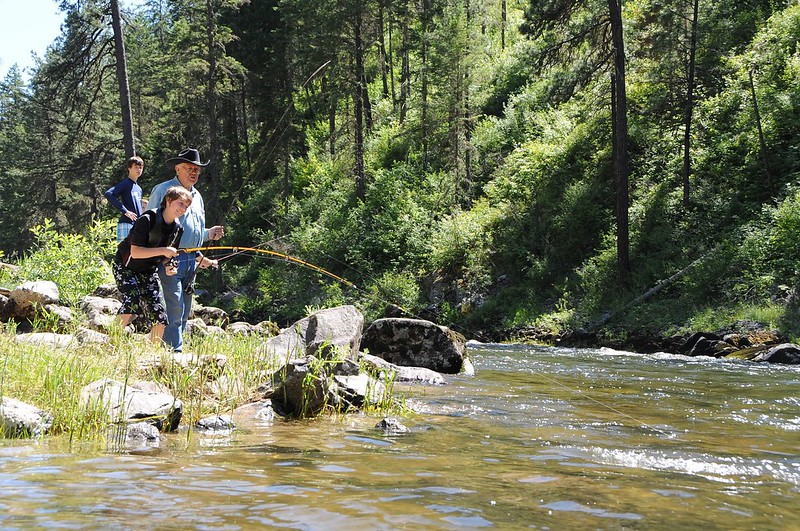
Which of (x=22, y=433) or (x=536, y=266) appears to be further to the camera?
(x=536, y=266)

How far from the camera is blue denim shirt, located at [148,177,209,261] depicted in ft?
24.7

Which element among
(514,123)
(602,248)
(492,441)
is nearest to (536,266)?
(602,248)

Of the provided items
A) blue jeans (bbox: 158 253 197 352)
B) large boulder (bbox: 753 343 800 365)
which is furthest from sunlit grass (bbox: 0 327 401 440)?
large boulder (bbox: 753 343 800 365)

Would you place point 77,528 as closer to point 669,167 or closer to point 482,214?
point 669,167

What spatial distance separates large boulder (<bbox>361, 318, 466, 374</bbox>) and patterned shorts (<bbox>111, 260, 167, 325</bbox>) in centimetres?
452

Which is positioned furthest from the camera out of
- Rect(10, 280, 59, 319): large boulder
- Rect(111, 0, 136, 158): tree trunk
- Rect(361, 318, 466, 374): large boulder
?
Rect(111, 0, 136, 158): tree trunk

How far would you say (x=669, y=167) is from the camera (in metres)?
23.3

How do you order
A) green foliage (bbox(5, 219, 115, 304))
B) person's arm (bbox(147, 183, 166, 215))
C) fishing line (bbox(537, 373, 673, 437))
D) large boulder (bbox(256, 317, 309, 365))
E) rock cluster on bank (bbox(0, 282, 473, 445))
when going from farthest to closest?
green foliage (bbox(5, 219, 115, 304))
large boulder (bbox(256, 317, 309, 365))
person's arm (bbox(147, 183, 166, 215))
fishing line (bbox(537, 373, 673, 437))
rock cluster on bank (bbox(0, 282, 473, 445))

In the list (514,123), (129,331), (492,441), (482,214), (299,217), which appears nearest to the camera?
(492,441)

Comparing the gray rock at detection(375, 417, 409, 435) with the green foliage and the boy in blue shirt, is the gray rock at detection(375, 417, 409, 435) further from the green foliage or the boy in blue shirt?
the green foliage

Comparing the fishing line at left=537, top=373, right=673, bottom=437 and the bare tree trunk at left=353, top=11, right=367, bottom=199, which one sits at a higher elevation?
the bare tree trunk at left=353, top=11, right=367, bottom=199

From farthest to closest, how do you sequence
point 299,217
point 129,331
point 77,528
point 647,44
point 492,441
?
point 299,217 < point 647,44 < point 129,331 < point 492,441 < point 77,528

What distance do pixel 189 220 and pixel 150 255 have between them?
1113 mm

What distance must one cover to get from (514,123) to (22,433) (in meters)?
29.8
